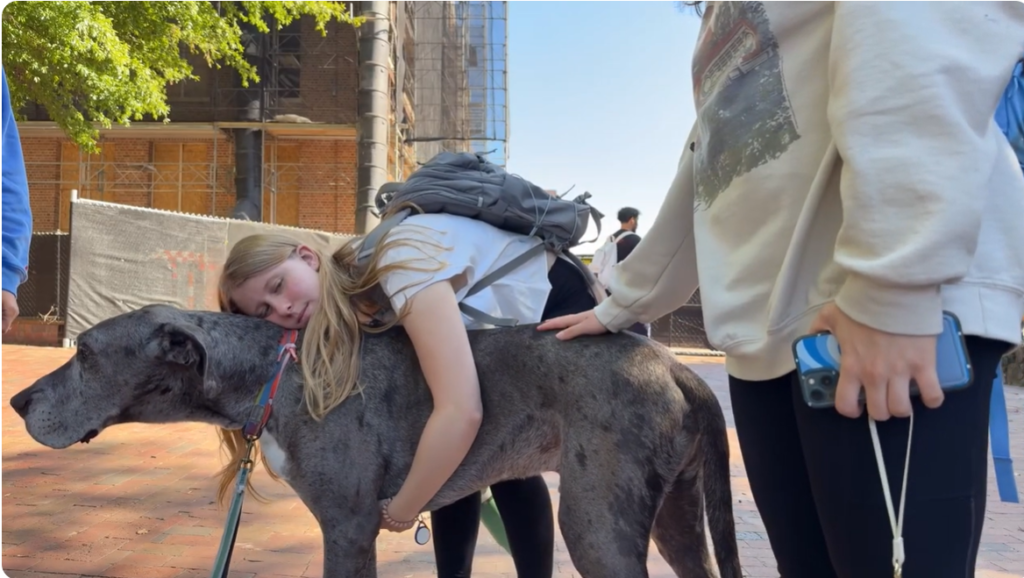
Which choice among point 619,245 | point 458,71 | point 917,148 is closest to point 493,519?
point 917,148

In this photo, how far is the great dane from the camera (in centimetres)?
205

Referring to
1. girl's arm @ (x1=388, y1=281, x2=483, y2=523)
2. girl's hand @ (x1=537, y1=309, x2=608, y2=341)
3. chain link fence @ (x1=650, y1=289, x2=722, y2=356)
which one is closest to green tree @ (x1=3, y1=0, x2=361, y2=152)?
girl's arm @ (x1=388, y1=281, x2=483, y2=523)

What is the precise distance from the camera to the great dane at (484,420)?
2.05 m

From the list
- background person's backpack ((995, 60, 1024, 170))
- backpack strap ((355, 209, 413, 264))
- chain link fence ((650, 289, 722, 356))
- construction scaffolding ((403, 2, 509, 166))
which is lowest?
chain link fence ((650, 289, 722, 356))

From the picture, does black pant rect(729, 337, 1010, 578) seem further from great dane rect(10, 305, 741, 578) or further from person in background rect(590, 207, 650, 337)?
person in background rect(590, 207, 650, 337)

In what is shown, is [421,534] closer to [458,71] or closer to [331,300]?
[331,300]

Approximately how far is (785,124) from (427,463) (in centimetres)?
142

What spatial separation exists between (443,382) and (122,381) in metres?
1.14

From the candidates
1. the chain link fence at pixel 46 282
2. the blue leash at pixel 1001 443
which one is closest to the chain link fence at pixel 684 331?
the chain link fence at pixel 46 282

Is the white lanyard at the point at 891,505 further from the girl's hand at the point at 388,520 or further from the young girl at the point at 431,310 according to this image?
the girl's hand at the point at 388,520

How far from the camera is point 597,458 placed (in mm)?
2057

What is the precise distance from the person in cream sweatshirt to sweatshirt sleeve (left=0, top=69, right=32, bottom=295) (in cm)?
228

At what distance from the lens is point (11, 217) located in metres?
2.44

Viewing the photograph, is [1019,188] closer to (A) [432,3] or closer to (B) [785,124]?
(B) [785,124]
